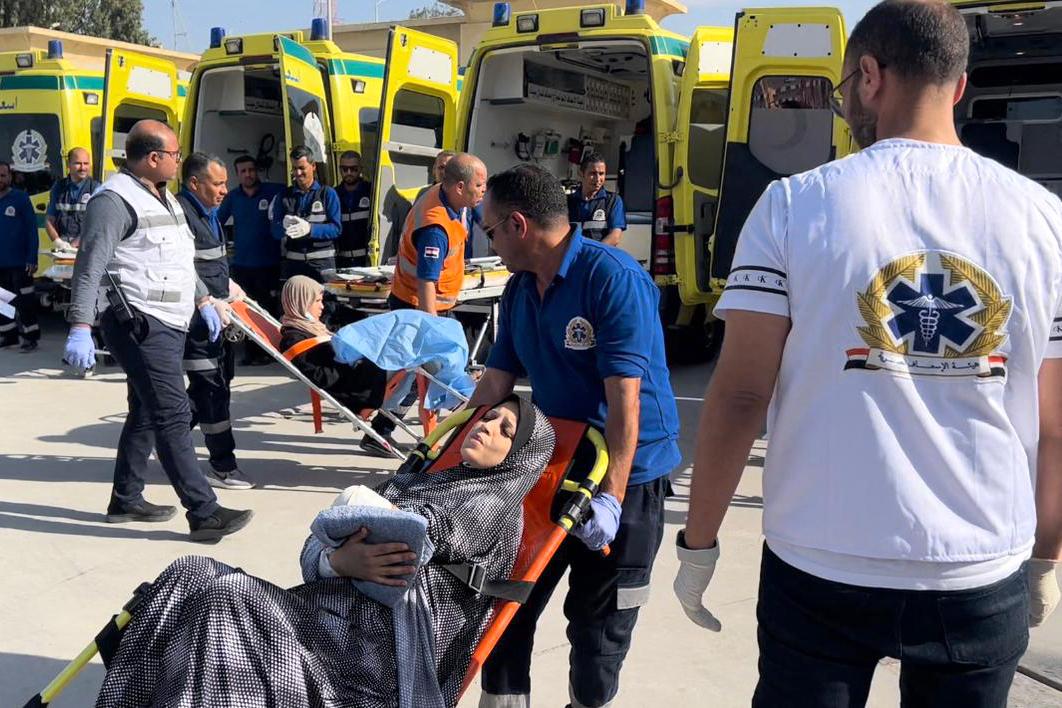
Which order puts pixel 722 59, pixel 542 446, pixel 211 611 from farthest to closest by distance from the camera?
pixel 722 59 → pixel 542 446 → pixel 211 611

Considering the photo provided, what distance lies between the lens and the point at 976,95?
26.0ft

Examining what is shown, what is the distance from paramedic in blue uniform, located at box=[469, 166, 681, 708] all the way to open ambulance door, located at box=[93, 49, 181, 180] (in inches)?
298

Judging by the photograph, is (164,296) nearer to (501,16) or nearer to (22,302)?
(501,16)

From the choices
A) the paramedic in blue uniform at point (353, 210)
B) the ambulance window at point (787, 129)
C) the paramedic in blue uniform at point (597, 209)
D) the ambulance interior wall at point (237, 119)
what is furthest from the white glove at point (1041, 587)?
the ambulance interior wall at point (237, 119)

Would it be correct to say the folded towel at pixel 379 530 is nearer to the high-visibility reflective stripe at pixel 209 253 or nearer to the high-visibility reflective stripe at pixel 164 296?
the high-visibility reflective stripe at pixel 164 296

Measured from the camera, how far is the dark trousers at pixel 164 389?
4.30m

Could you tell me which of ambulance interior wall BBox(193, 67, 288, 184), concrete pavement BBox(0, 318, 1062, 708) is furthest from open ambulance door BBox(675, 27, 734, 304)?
ambulance interior wall BBox(193, 67, 288, 184)

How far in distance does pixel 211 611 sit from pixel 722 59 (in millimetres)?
6120

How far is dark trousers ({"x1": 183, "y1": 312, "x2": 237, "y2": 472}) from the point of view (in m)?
5.02

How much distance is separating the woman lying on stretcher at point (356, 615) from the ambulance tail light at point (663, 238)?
4.89 meters

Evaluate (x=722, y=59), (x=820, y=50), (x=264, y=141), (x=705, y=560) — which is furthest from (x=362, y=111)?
(x=705, y=560)

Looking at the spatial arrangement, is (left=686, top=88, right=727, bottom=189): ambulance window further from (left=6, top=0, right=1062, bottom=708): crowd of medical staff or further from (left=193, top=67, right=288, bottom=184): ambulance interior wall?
(left=6, top=0, right=1062, bottom=708): crowd of medical staff

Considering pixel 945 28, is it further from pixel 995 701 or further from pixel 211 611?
pixel 211 611

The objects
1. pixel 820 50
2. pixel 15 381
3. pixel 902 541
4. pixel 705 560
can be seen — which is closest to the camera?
pixel 902 541
